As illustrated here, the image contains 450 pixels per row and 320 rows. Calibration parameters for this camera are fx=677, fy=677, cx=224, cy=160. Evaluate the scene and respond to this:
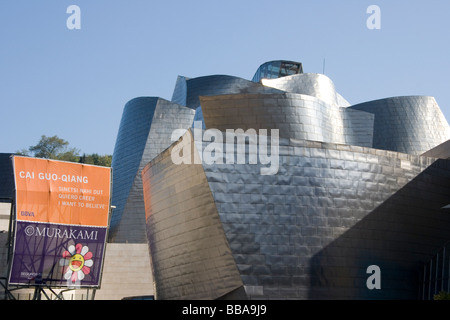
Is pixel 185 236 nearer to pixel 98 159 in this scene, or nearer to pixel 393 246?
pixel 393 246

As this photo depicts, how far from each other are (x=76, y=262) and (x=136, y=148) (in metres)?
23.4

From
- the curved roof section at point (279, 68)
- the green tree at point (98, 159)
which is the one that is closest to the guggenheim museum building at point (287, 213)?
the curved roof section at point (279, 68)

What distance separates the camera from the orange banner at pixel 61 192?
94.2 feet

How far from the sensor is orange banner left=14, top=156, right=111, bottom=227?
2872 centimetres

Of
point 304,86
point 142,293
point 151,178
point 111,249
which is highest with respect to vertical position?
point 304,86

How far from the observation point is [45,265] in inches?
1125

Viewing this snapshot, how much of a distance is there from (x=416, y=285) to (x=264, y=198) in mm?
8279

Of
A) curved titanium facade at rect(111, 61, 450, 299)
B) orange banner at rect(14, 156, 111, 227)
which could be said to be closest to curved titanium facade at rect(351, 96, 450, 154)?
curved titanium facade at rect(111, 61, 450, 299)

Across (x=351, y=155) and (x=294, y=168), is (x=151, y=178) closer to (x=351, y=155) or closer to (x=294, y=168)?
(x=294, y=168)

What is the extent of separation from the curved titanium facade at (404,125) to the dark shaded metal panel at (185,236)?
67.7 feet

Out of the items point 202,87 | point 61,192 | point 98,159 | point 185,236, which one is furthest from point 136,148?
point 98,159

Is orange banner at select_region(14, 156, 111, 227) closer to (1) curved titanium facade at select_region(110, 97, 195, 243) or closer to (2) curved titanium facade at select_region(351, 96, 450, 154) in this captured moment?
(1) curved titanium facade at select_region(110, 97, 195, 243)

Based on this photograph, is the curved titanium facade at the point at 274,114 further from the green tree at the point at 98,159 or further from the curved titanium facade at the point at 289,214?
the green tree at the point at 98,159
